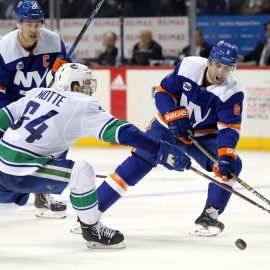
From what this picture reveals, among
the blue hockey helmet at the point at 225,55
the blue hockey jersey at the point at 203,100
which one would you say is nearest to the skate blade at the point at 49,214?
the blue hockey jersey at the point at 203,100

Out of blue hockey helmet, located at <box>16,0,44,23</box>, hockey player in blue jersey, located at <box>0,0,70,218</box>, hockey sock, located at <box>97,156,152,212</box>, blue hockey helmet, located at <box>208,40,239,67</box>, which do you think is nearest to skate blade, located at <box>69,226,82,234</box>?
hockey sock, located at <box>97,156,152,212</box>

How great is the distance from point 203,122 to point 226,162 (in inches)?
14.4

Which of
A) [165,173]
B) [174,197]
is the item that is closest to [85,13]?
[165,173]

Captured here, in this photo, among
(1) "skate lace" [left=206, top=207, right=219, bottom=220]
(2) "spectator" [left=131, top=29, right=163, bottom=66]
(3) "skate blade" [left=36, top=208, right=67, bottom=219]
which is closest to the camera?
(1) "skate lace" [left=206, top=207, right=219, bottom=220]

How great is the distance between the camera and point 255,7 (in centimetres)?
907

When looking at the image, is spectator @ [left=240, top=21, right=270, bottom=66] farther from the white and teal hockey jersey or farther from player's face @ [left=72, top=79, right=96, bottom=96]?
the white and teal hockey jersey

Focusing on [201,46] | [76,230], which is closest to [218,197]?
[76,230]

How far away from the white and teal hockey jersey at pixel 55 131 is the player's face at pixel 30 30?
1276 mm

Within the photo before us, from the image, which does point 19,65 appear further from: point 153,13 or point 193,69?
point 153,13

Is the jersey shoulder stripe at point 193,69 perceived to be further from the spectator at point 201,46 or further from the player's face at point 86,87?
the spectator at point 201,46

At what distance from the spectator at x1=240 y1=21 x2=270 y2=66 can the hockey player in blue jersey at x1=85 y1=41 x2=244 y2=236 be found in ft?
A: 13.1

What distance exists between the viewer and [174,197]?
242 inches

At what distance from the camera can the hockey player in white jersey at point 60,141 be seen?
4.11 metres

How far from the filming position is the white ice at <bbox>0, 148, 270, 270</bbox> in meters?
4.08
